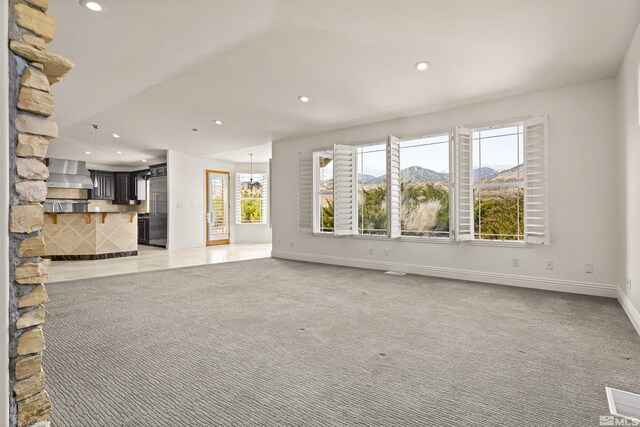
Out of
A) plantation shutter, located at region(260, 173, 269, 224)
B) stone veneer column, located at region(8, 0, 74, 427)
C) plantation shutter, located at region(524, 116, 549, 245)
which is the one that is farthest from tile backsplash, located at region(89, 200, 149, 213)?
stone veneer column, located at region(8, 0, 74, 427)

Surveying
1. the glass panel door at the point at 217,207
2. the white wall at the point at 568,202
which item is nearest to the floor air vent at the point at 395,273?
the white wall at the point at 568,202

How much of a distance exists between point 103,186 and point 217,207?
3.77m

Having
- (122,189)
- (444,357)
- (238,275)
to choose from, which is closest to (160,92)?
(238,275)

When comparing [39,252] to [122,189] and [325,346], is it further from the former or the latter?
[122,189]

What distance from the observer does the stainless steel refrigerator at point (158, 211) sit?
30.2ft

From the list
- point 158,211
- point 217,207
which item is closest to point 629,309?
point 217,207

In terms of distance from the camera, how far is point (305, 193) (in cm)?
681

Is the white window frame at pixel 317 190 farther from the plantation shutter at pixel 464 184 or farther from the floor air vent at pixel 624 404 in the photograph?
the floor air vent at pixel 624 404

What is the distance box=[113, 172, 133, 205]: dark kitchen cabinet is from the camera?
11.0m

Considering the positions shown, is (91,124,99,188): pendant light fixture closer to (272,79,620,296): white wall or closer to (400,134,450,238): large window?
(400,134,450,238): large window

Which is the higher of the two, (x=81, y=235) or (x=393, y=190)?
(x=393, y=190)

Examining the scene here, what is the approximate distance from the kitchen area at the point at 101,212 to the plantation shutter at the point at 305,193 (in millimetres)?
3852

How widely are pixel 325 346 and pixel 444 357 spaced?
800 mm

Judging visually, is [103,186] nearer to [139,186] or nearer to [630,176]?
[139,186]
